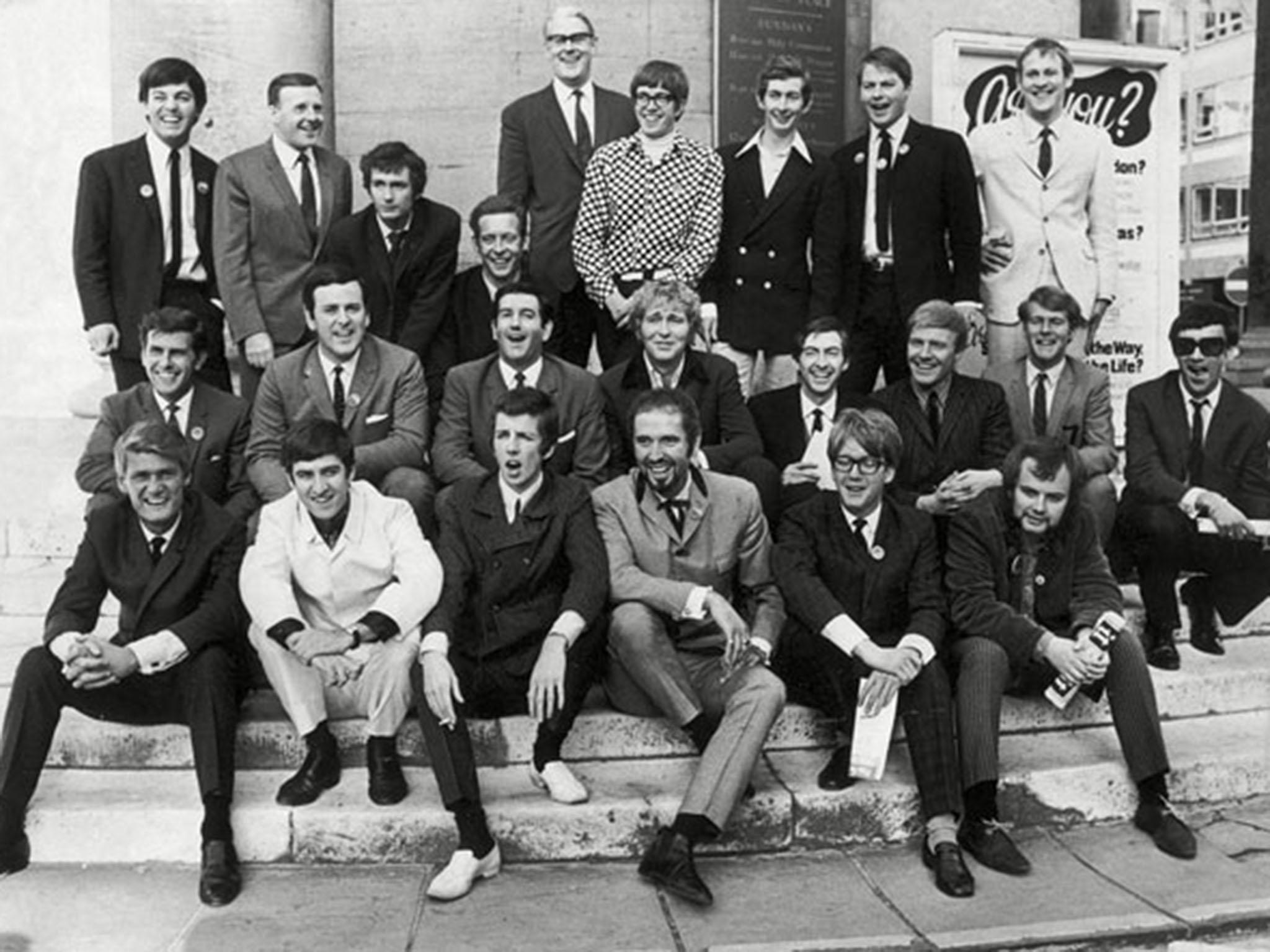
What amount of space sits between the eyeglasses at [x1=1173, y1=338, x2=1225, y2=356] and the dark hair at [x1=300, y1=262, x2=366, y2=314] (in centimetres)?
333

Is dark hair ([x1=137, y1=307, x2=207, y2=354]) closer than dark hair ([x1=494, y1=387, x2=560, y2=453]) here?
No

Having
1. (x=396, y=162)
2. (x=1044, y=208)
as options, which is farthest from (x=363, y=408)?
(x=1044, y=208)

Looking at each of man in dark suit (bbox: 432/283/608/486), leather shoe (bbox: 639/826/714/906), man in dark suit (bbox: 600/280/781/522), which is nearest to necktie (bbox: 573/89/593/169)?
man in dark suit (bbox: 600/280/781/522)

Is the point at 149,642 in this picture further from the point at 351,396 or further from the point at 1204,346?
the point at 1204,346

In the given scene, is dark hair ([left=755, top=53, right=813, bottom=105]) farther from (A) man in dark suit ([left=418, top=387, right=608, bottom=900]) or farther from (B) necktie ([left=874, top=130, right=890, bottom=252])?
(A) man in dark suit ([left=418, top=387, right=608, bottom=900])

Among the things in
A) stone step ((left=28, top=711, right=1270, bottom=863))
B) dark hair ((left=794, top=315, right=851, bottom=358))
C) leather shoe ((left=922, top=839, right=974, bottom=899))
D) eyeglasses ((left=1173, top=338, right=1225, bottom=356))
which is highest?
dark hair ((left=794, top=315, right=851, bottom=358))

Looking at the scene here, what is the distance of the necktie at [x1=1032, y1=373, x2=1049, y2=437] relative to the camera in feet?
19.0

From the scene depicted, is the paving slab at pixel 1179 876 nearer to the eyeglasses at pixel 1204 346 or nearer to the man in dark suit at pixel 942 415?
the man in dark suit at pixel 942 415

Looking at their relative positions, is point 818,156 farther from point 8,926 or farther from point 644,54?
point 8,926

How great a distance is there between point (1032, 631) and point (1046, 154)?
2.58 metres

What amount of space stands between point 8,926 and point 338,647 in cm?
121

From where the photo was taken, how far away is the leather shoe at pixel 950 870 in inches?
165

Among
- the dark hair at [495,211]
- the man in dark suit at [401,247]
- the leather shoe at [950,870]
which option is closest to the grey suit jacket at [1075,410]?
the leather shoe at [950,870]

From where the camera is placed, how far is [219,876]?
416 cm
